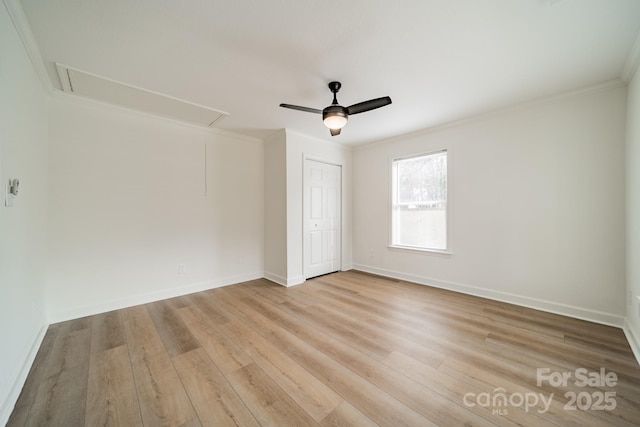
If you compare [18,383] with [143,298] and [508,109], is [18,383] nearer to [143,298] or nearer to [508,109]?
[143,298]

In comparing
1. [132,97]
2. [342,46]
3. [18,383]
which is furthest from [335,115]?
[18,383]

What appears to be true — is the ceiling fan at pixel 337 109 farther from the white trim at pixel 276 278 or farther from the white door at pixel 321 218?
the white trim at pixel 276 278

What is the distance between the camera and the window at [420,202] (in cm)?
389

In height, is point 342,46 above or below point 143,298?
above

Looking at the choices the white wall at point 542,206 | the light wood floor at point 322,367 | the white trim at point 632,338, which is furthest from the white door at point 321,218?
the white trim at point 632,338

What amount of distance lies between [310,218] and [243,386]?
2.91 meters

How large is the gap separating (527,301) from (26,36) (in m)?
5.49

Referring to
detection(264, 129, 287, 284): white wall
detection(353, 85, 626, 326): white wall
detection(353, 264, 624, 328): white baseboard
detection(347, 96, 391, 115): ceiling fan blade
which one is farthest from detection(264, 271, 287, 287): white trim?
detection(347, 96, 391, 115): ceiling fan blade

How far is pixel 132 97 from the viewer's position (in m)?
2.82

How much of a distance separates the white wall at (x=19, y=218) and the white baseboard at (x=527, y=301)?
14.5 feet

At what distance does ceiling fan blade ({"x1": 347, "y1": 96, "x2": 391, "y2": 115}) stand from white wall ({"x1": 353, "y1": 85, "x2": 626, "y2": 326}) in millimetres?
2005

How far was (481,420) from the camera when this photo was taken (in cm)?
143

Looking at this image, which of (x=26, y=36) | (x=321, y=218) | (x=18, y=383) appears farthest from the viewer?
(x=321, y=218)

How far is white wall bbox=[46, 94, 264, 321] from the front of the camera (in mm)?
2764
